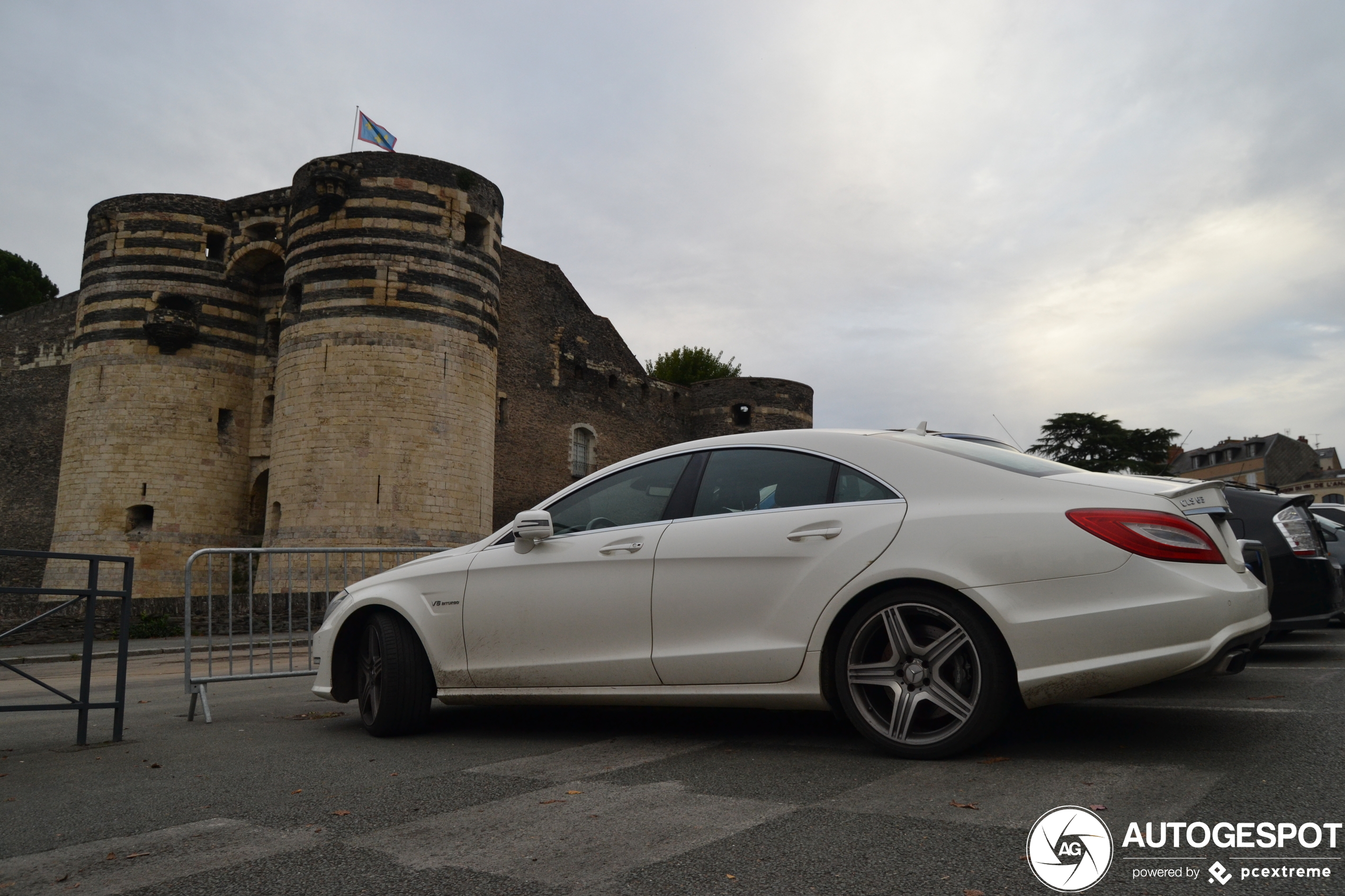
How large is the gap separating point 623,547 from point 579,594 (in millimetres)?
323

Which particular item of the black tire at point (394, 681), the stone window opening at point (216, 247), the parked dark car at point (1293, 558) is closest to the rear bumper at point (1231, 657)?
the parked dark car at point (1293, 558)

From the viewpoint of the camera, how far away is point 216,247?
27.0 metres

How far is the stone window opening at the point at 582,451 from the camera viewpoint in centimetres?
3316

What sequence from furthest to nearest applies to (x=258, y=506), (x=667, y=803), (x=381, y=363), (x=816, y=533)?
→ (x=258, y=506) → (x=381, y=363) → (x=816, y=533) → (x=667, y=803)

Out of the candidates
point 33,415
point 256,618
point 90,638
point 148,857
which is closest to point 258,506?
point 33,415

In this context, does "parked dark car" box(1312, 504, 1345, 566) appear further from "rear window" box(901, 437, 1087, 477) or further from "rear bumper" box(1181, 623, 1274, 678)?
"rear bumper" box(1181, 623, 1274, 678)

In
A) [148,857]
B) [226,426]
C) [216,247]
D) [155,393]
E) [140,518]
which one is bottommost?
[148,857]

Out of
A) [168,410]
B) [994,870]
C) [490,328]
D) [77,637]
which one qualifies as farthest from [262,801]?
[168,410]

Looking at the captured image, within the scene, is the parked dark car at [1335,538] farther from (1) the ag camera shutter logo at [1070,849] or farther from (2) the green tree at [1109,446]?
(2) the green tree at [1109,446]

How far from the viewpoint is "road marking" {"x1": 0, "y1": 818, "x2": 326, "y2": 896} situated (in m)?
2.55

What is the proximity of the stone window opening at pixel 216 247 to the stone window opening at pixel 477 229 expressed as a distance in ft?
25.1

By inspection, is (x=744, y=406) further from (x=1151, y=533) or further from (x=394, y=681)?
(x=1151, y=533)

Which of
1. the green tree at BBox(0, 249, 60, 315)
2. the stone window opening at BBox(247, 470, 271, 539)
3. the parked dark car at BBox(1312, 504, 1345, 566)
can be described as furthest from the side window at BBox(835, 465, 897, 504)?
the green tree at BBox(0, 249, 60, 315)

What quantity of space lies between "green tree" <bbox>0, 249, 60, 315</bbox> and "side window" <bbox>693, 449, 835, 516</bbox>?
5640cm
